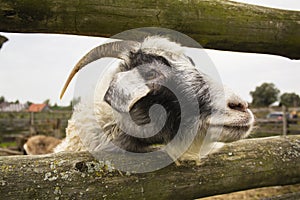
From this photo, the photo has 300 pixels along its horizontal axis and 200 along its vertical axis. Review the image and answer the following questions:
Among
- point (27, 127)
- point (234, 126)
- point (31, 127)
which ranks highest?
point (234, 126)

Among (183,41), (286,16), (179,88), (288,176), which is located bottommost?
(288,176)

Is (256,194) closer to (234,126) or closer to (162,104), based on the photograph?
(234,126)

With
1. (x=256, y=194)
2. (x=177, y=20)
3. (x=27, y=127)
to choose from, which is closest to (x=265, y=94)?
(x=27, y=127)

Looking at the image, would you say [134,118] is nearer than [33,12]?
No

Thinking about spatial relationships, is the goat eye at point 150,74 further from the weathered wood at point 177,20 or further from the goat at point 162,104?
the weathered wood at point 177,20

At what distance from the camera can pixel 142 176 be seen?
1.51 metres

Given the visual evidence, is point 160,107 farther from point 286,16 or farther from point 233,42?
point 286,16

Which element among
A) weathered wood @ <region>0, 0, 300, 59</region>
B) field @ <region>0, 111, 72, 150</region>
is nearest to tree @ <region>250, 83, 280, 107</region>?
field @ <region>0, 111, 72, 150</region>

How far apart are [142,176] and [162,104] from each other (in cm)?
33

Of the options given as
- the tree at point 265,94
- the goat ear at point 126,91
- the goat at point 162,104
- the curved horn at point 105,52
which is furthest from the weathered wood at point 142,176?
the tree at point 265,94

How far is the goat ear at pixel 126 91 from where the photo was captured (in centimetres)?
A: 138

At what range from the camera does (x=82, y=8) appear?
4.81 feet

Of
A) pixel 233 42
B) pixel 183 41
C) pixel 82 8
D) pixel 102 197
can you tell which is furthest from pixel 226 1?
pixel 102 197

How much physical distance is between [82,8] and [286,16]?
3.92 ft
